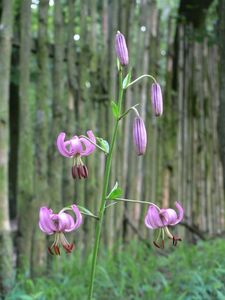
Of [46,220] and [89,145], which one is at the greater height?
[89,145]

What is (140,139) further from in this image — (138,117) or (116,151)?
(116,151)

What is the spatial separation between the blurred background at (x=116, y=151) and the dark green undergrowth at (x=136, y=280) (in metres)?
0.01

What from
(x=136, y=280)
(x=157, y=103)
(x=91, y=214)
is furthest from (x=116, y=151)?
(x=91, y=214)

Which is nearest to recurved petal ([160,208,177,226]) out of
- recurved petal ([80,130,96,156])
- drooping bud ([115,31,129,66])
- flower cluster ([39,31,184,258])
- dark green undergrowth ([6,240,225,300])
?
flower cluster ([39,31,184,258])

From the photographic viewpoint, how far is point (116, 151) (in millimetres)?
5059

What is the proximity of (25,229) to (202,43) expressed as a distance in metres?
3.83

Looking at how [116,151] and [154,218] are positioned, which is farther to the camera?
[116,151]

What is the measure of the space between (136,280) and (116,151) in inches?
70.9

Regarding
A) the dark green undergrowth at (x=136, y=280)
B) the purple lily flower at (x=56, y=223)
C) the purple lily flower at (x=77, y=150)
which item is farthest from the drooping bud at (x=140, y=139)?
the dark green undergrowth at (x=136, y=280)

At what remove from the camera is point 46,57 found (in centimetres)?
422

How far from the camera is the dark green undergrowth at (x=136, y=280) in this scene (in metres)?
3.10

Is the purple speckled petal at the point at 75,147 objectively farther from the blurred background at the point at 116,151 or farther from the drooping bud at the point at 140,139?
the blurred background at the point at 116,151

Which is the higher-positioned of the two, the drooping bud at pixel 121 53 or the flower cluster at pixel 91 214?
the drooping bud at pixel 121 53

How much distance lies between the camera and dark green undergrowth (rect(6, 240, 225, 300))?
310cm
